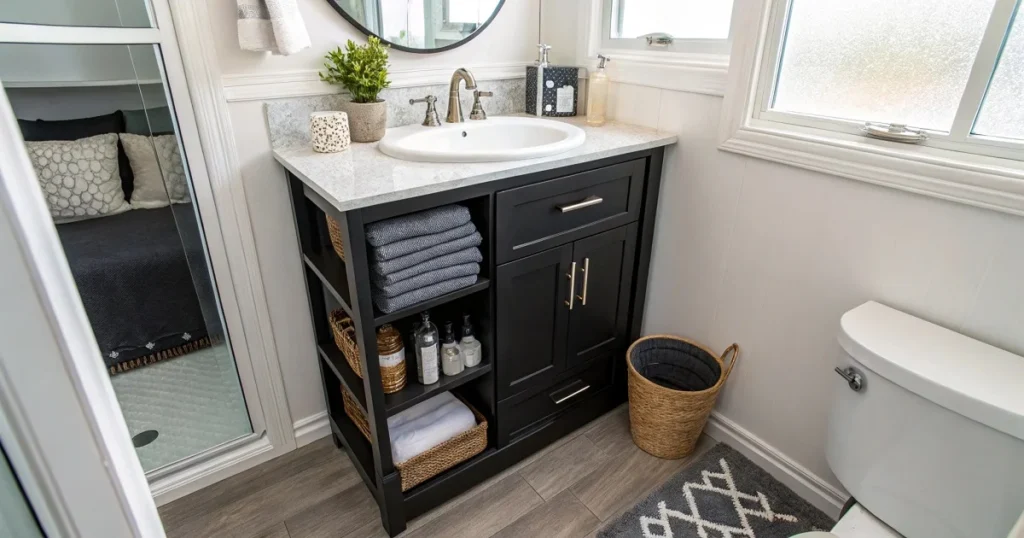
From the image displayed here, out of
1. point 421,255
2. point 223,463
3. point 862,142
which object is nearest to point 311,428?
point 223,463

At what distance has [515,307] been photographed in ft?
4.67

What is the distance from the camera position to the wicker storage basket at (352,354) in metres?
1.32

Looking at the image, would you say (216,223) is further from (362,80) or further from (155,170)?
(362,80)

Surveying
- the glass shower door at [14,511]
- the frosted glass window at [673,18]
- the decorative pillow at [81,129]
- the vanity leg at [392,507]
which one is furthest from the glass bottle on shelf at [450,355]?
the frosted glass window at [673,18]

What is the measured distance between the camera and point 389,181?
115 cm

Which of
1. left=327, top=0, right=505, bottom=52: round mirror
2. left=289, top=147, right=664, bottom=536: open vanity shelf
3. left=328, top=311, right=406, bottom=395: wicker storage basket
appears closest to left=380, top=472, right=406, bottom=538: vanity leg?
left=289, top=147, right=664, bottom=536: open vanity shelf

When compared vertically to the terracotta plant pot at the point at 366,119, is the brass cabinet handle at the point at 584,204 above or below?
below

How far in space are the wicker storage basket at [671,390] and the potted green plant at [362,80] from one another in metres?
1.03

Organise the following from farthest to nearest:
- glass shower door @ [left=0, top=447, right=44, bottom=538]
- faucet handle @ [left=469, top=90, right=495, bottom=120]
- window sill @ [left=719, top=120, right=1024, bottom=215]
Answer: faucet handle @ [left=469, top=90, right=495, bottom=120] → window sill @ [left=719, top=120, right=1024, bottom=215] → glass shower door @ [left=0, top=447, right=44, bottom=538]

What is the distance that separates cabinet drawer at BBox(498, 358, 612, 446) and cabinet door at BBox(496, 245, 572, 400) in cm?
5

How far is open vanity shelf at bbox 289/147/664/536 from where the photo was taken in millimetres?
1270

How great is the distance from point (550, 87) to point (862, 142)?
2.98 feet

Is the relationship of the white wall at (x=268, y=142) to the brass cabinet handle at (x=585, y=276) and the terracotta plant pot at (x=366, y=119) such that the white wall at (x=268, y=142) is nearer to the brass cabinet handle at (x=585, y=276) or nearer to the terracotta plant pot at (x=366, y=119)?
the terracotta plant pot at (x=366, y=119)

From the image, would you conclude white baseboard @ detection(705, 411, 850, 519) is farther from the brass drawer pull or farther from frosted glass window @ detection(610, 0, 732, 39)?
frosted glass window @ detection(610, 0, 732, 39)
